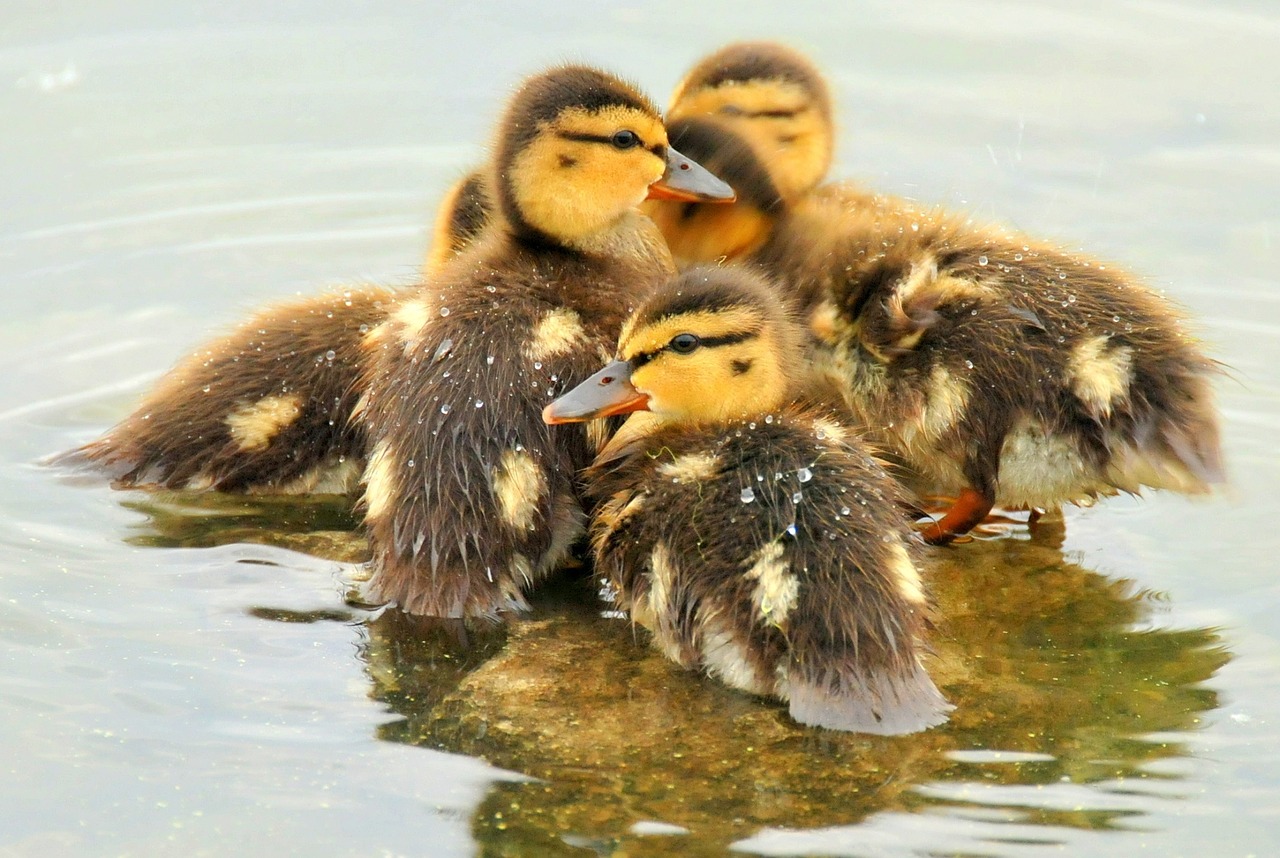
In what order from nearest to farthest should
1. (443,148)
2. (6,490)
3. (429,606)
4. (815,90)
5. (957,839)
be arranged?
(957,839), (429,606), (6,490), (815,90), (443,148)

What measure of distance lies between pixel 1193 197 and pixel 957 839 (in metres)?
3.45

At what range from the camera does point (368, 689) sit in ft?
10.8

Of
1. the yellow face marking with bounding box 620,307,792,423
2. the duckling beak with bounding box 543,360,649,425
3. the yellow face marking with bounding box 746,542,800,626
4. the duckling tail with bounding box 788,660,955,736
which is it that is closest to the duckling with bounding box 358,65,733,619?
the duckling beak with bounding box 543,360,649,425

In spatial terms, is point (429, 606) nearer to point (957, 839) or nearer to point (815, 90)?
point (957, 839)

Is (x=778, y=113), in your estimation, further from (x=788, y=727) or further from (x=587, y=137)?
(x=788, y=727)

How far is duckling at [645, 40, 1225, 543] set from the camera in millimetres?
3660

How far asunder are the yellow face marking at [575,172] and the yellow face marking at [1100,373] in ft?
3.57

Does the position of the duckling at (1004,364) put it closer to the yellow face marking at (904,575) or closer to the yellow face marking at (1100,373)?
the yellow face marking at (1100,373)

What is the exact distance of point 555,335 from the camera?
12.1 ft

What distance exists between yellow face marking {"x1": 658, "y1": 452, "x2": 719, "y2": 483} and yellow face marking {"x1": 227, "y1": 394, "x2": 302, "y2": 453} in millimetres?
1051

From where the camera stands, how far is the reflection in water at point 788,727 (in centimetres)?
287

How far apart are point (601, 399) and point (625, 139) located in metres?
0.84

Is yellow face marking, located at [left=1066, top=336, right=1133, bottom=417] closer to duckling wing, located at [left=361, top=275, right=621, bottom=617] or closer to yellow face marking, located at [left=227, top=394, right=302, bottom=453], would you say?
duckling wing, located at [left=361, top=275, right=621, bottom=617]

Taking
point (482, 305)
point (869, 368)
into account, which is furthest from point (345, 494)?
point (869, 368)
